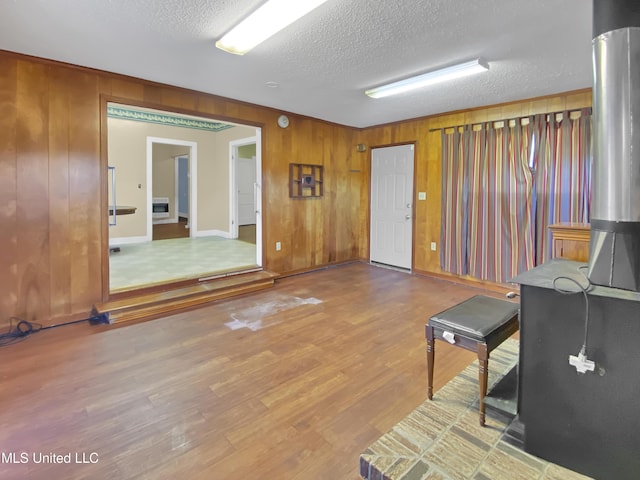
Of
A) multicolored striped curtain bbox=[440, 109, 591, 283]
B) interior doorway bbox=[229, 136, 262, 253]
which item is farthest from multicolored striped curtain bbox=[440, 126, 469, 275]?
interior doorway bbox=[229, 136, 262, 253]

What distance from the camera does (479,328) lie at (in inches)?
72.2

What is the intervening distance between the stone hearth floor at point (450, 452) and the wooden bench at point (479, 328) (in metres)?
0.11

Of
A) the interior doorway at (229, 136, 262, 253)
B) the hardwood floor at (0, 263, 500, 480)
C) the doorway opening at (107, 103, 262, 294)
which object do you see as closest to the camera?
the hardwood floor at (0, 263, 500, 480)

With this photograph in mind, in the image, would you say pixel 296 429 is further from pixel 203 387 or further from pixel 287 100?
pixel 287 100

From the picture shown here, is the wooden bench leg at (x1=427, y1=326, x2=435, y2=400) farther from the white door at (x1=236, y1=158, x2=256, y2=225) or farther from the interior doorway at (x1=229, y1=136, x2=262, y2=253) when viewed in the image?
the white door at (x1=236, y1=158, x2=256, y2=225)

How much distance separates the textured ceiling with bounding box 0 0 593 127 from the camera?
221 centimetres

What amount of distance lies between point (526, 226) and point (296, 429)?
12.1ft

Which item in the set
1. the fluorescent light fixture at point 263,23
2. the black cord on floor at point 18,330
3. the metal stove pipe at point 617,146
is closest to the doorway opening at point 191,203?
the black cord on floor at point 18,330

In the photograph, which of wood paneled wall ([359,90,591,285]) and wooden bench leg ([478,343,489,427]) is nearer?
wooden bench leg ([478,343,489,427])

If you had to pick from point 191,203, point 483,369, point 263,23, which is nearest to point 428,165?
point 263,23

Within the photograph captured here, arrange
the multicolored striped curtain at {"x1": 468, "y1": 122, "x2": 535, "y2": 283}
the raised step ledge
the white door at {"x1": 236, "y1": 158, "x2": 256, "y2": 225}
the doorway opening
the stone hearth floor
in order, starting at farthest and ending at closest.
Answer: the white door at {"x1": 236, "y1": 158, "x2": 256, "y2": 225}
the doorway opening
the multicolored striped curtain at {"x1": 468, "y1": 122, "x2": 535, "y2": 283}
the raised step ledge
the stone hearth floor

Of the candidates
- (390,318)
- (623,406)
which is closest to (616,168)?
(623,406)

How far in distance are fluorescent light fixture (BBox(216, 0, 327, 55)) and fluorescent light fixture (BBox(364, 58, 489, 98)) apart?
159cm

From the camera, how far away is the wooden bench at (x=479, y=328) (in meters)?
1.80
